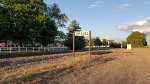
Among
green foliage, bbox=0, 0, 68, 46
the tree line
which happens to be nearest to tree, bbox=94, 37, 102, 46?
the tree line

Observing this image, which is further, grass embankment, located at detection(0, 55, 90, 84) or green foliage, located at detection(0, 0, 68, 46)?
green foliage, located at detection(0, 0, 68, 46)

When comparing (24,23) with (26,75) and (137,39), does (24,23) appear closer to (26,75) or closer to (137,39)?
(26,75)

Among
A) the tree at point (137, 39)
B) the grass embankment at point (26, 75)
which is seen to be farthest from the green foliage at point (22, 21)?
the tree at point (137, 39)

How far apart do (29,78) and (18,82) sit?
4.32 feet

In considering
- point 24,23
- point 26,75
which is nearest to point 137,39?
point 24,23

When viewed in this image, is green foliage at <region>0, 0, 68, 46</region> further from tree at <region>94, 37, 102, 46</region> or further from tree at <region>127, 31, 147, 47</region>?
tree at <region>94, 37, 102, 46</region>

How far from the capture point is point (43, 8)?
70.0 metres

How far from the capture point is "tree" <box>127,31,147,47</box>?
175425mm

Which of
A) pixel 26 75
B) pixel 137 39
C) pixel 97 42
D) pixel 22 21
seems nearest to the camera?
pixel 26 75

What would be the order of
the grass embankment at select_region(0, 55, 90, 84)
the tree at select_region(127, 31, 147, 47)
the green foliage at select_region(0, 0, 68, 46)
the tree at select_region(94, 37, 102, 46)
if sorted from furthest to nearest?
the tree at select_region(94, 37, 102, 46)
the tree at select_region(127, 31, 147, 47)
the green foliage at select_region(0, 0, 68, 46)
the grass embankment at select_region(0, 55, 90, 84)

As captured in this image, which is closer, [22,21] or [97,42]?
[22,21]

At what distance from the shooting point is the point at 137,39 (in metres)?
176

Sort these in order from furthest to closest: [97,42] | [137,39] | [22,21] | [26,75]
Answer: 1. [97,42]
2. [137,39]
3. [22,21]
4. [26,75]

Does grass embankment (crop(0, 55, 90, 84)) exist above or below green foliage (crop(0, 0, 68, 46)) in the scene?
below
